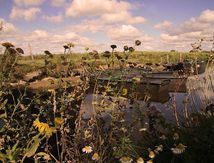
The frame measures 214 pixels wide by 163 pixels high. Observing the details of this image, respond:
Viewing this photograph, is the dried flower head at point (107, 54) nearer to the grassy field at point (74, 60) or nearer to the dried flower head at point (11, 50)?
the grassy field at point (74, 60)

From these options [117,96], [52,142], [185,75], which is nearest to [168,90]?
[185,75]

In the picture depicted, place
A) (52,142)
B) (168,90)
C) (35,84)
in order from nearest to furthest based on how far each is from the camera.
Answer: (52,142)
(168,90)
(35,84)

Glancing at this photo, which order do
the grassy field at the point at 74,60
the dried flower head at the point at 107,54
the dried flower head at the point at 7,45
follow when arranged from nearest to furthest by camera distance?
the dried flower head at the point at 7,45
the dried flower head at the point at 107,54
the grassy field at the point at 74,60

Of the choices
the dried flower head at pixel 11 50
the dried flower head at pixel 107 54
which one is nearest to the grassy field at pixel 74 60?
the dried flower head at pixel 107 54

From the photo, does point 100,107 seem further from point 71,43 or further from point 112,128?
point 71,43

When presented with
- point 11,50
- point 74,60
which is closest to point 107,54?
point 11,50

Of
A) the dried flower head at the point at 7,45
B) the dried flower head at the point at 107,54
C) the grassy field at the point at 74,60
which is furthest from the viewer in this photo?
the grassy field at the point at 74,60

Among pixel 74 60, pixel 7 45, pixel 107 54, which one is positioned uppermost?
pixel 7 45

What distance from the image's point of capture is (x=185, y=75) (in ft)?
17.3

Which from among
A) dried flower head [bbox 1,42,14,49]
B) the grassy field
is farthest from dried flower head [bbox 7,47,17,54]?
the grassy field

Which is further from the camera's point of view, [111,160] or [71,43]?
[71,43]

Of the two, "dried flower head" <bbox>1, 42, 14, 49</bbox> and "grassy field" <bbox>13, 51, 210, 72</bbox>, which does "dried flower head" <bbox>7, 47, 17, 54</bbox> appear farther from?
"grassy field" <bbox>13, 51, 210, 72</bbox>

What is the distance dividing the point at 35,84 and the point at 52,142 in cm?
603

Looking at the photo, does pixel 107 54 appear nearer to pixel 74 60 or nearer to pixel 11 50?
pixel 11 50
